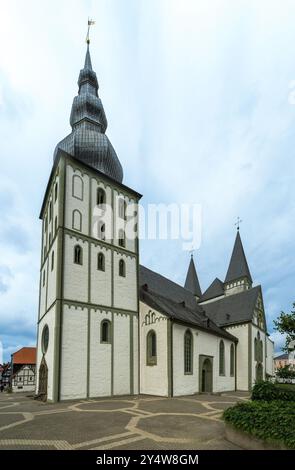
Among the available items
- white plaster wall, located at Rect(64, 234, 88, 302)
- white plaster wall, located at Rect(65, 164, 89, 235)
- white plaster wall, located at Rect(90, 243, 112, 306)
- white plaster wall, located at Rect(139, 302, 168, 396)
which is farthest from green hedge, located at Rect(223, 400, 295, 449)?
white plaster wall, located at Rect(65, 164, 89, 235)

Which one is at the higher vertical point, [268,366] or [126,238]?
[126,238]

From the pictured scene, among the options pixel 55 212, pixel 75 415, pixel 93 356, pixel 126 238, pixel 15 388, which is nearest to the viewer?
pixel 75 415

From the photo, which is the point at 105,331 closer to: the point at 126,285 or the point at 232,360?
the point at 126,285

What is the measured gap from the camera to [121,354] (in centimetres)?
2445

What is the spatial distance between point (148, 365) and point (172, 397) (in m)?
2.83

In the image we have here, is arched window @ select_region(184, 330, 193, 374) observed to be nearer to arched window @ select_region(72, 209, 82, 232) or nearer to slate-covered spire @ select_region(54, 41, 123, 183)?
arched window @ select_region(72, 209, 82, 232)

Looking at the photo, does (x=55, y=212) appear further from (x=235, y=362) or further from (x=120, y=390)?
(x=235, y=362)

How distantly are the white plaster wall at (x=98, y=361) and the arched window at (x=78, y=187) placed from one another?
8.09 meters

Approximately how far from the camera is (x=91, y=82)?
109 ft

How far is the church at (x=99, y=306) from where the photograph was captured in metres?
22.0

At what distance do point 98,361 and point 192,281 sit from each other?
36.8 metres

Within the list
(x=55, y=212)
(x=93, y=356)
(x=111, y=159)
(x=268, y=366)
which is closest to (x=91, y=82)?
(x=111, y=159)

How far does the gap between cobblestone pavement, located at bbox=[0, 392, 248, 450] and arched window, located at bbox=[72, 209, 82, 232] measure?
446 inches
